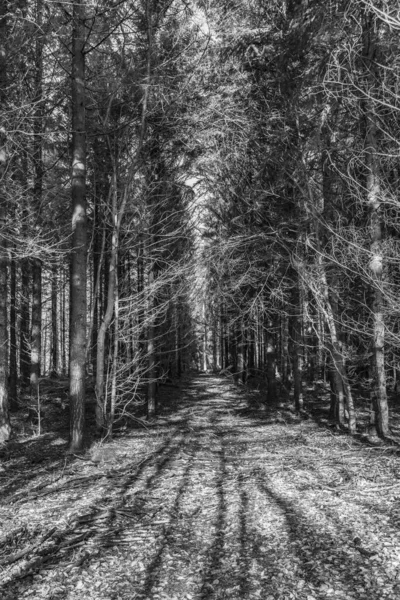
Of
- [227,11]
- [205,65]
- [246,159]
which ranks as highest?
[227,11]

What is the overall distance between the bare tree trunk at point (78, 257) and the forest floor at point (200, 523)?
0.92m

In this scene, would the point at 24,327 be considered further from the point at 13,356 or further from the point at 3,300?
the point at 3,300

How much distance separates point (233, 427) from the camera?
1449cm

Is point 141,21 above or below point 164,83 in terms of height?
above

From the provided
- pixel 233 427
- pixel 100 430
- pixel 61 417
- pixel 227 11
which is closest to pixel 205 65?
pixel 227 11

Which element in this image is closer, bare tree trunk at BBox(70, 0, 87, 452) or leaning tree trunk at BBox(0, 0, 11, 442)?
bare tree trunk at BBox(70, 0, 87, 452)

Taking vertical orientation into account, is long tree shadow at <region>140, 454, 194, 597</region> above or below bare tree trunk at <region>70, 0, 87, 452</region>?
below

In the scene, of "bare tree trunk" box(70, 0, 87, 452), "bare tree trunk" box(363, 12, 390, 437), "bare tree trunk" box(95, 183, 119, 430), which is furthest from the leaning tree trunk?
"bare tree trunk" box(363, 12, 390, 437)

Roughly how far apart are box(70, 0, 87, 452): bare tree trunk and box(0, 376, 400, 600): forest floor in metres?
0.92

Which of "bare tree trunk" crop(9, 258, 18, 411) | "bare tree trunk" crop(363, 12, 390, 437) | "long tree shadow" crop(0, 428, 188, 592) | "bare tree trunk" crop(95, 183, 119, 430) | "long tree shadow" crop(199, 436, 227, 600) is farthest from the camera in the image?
"bare tree trunk" crop(9, 258, 18, 411)

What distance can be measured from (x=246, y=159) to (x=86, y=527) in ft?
35.3

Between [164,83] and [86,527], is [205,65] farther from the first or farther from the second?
[86,527]

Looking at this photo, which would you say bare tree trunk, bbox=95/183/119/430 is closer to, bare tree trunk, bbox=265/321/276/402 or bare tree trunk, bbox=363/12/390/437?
bare tree trunk, bbox=363/12/390/437

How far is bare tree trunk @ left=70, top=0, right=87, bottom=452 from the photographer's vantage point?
9.09 meters
